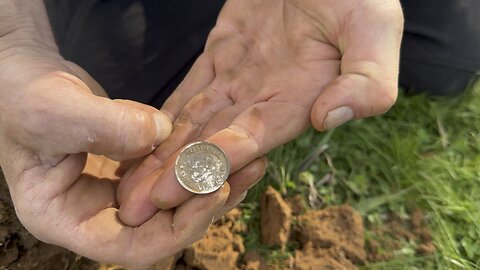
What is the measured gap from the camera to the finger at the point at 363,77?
1628mm

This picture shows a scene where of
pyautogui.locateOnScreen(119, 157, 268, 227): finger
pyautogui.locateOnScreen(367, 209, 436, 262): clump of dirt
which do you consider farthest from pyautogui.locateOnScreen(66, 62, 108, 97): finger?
pyautogui.locateOnScreen(367, 209, 436, 262): clump of dirt

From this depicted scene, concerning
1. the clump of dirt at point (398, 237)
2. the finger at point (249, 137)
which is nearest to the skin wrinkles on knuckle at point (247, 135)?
the finger at point (249, 137)

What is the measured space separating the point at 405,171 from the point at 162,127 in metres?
1.31

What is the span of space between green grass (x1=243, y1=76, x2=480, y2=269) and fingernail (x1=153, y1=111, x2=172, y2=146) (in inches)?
29.4

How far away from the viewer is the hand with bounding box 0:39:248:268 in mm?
1626

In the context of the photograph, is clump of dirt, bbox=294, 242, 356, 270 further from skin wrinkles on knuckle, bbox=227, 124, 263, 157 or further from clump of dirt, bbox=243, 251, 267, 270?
skin wrinkles on knuckle, bbox=227, 124, 263, 157

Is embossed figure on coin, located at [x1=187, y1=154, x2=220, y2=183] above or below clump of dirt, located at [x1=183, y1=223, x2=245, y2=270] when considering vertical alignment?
above

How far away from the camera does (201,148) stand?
168 centimetres

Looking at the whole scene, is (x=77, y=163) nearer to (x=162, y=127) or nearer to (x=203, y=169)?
(x=162, y=127)

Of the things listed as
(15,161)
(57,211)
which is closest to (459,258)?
(57,211)

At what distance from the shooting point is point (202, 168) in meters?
1.64

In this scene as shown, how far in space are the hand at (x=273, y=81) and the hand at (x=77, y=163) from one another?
2.9 inches

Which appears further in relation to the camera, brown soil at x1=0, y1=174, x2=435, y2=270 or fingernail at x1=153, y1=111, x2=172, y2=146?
brown soil at x1=0, y1=174, x2=435, y2=270

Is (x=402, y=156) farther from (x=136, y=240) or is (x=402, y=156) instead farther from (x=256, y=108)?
(x=136, y=240)
